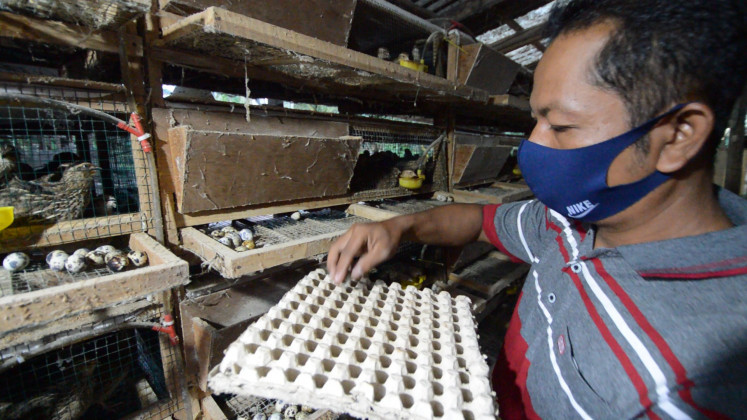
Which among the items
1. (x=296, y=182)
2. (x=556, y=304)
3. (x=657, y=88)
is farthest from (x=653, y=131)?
(x=296, y=182)

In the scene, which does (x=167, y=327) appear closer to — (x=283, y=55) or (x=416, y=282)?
(x=283, y=55)

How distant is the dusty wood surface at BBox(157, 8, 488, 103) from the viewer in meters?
0.98

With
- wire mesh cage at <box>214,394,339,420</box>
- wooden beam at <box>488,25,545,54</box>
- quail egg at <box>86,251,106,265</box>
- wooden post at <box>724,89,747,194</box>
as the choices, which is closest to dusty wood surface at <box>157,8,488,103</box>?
quail egg at <box>86,251,106,265</box>

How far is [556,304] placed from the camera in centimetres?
94

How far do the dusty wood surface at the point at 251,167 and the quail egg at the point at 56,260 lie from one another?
391 millimetres

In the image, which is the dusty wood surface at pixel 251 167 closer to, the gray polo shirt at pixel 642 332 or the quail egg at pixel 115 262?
the quail egg at pixel 115 262

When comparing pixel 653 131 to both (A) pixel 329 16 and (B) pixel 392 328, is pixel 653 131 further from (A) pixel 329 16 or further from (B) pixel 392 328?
(A) pixel 329 16

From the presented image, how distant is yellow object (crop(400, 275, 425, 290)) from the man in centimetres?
142

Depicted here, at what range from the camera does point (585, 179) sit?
75 cm

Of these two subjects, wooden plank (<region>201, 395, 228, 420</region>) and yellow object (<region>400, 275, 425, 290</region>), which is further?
yellow object (<region>400, 275, 425, 290</region>)

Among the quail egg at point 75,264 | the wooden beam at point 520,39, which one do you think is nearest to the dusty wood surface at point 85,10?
the quail egg at point 75,264

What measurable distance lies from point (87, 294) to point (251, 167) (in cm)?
73

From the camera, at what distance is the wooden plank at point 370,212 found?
1.75 meters

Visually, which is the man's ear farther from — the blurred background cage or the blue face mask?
the blurred background cage
